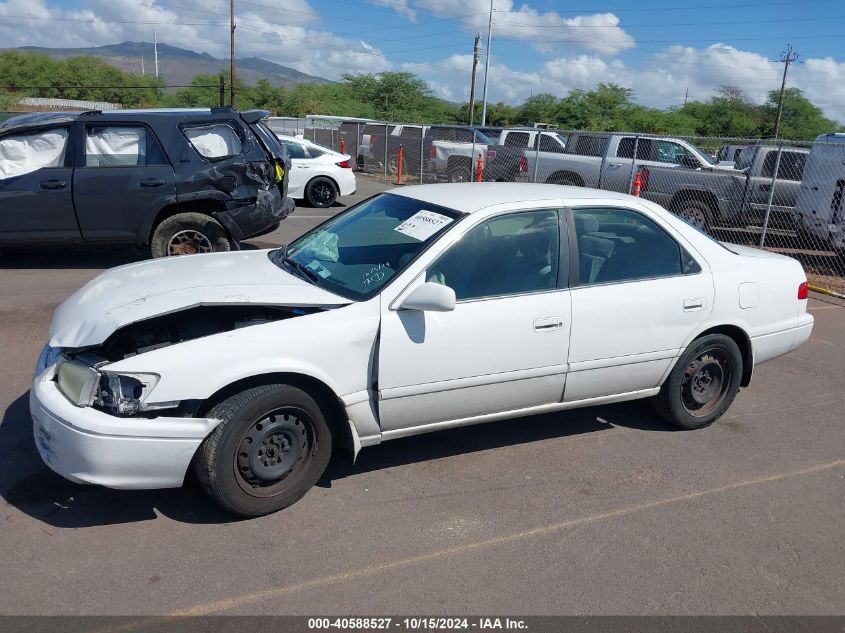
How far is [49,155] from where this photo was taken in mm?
8242

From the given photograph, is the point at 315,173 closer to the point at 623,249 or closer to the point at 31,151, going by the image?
the point at 31,151

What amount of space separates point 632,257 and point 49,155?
6.66 metres

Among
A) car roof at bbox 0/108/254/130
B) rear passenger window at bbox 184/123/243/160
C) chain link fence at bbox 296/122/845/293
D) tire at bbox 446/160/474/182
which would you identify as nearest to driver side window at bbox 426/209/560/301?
rear passenger window at bbox 184/123/243/160

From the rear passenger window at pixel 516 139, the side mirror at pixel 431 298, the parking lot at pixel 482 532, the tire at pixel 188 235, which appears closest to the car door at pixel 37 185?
the tire at pixel 188 235

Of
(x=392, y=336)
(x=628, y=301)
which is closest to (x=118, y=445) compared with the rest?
(x=392, y=336)

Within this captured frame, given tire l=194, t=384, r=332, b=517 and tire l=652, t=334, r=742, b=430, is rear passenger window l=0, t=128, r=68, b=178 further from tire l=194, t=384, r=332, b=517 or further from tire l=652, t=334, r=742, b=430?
tire l=652, t=334, r=742, b=430

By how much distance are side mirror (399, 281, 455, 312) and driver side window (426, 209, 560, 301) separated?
269mm

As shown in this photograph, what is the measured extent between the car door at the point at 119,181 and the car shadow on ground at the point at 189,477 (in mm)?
3760

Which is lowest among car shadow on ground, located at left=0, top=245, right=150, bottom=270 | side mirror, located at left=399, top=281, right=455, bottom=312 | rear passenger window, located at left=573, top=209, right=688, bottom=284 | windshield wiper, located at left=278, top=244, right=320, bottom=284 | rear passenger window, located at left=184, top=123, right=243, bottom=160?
car shadow on ground, located at left=0, top=245, right=150, bottom=270

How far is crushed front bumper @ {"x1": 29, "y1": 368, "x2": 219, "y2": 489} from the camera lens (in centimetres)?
333

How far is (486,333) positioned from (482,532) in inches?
41.3

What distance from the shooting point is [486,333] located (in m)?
4.07
